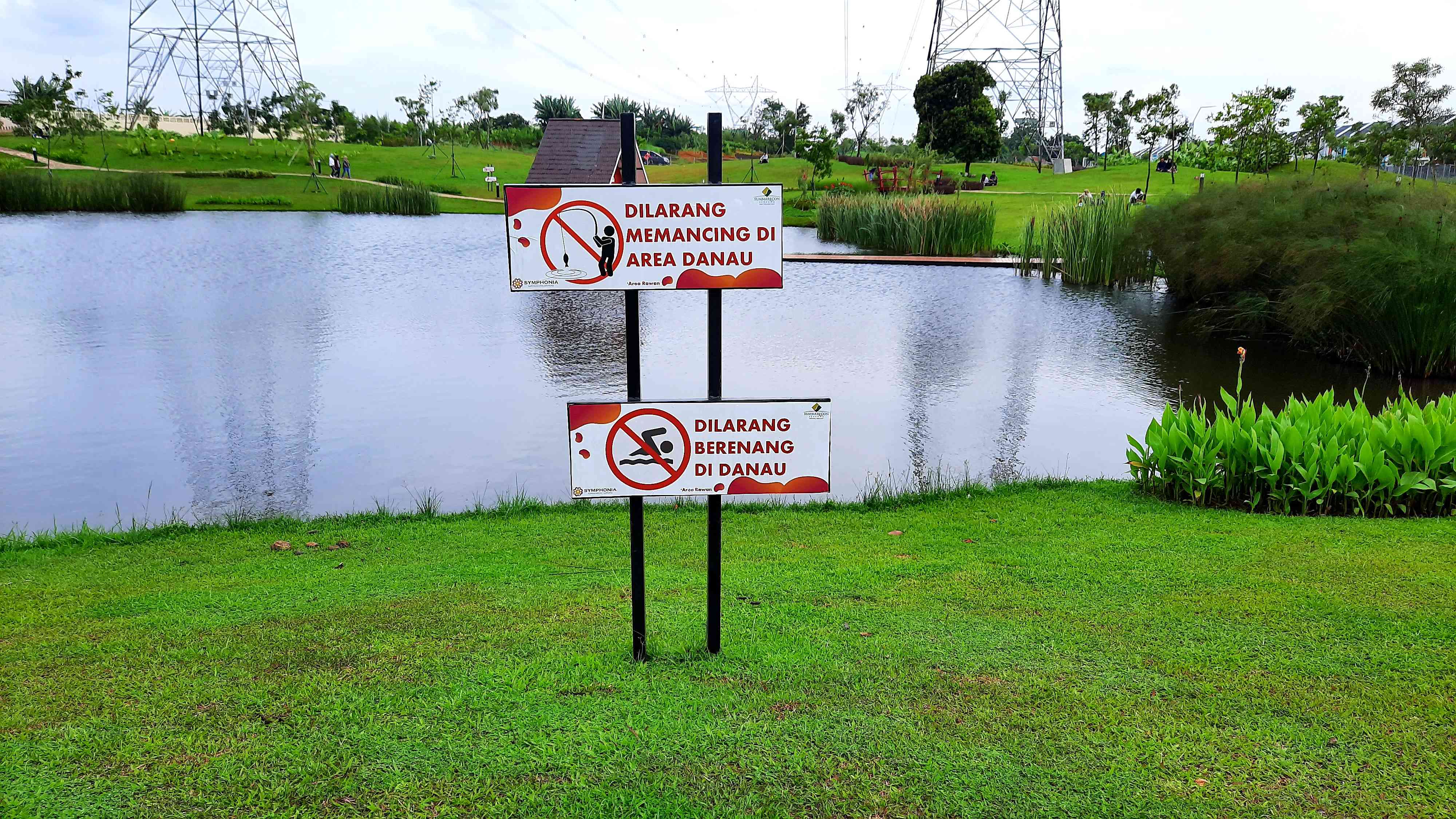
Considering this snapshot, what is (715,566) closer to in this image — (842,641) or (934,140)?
(842,641)

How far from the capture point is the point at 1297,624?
327 centimetres

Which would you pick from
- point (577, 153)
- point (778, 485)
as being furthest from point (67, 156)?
point (778, 485)

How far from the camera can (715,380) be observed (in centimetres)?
291

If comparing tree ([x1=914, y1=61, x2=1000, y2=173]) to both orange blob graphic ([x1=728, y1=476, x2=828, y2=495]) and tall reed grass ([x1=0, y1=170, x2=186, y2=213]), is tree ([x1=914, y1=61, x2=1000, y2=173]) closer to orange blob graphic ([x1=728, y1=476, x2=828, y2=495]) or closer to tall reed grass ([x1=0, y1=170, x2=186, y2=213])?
tall reed grass ([x1=0, y1=170, x2=186, y2=213])

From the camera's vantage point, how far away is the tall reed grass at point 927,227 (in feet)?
72.1

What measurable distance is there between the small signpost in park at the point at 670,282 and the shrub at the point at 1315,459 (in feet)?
11.7

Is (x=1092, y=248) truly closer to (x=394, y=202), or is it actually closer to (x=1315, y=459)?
(x=1315, y=459)

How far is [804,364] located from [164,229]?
22.0 meters

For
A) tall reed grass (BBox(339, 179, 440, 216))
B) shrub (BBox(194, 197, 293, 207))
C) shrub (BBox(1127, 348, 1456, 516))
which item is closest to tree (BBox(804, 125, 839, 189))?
tall reed grass (BBox(339, 179, 440, 216))

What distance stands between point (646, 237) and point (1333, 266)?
10373 mm

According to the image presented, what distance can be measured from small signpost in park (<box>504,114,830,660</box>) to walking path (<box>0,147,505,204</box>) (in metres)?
36.5

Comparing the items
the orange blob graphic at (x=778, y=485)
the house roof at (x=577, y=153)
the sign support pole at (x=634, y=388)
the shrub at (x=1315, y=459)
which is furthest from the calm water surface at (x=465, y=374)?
the house roof at (x=577, y=153)

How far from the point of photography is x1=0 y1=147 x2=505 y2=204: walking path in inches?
1531

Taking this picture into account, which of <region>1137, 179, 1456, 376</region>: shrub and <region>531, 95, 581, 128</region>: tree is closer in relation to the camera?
<region>1137, 179, 1456, 376</region>: shrub
